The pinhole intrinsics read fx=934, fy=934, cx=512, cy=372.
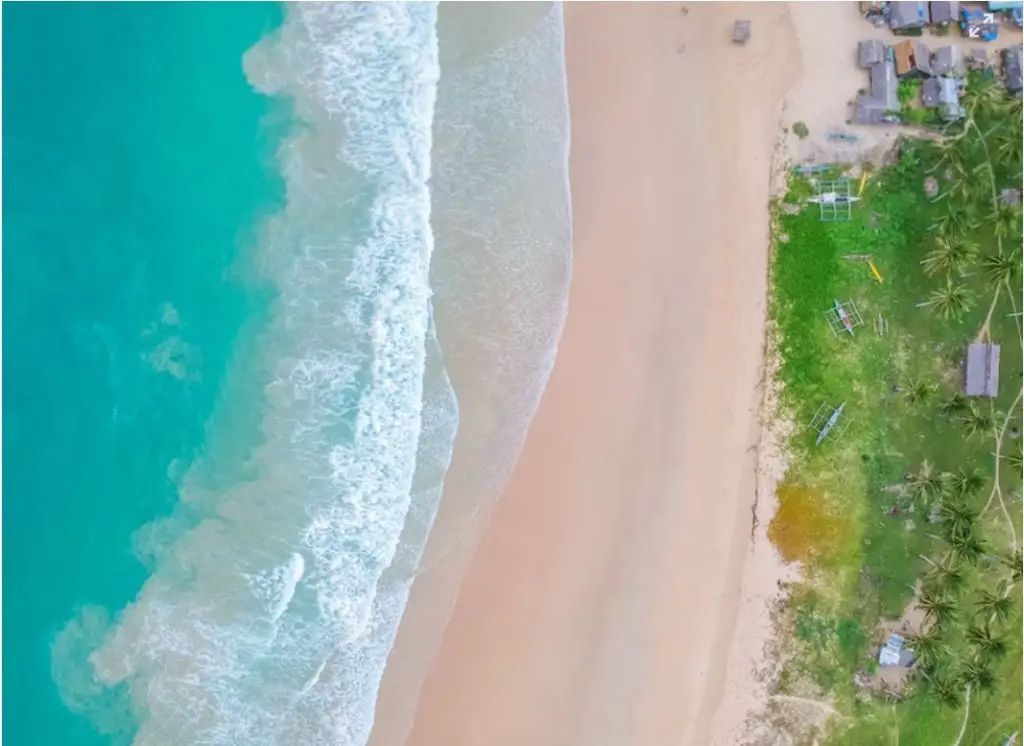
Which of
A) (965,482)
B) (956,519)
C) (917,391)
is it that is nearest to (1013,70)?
(917,391)

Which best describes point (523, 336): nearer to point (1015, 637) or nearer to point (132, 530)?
point (132, 530)

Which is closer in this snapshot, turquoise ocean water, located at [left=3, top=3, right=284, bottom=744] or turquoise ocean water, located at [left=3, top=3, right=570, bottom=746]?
turquoise ocean water, located at [left=3, top=3, right=570, bottom=746]

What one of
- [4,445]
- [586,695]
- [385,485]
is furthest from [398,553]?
[4,445]

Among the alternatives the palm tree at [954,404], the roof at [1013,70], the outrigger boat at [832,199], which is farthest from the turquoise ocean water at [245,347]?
the roof at [1013,70]

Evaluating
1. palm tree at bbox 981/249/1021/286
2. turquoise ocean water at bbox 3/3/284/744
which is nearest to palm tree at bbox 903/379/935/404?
palm tree at bbox 981/249/1021/286

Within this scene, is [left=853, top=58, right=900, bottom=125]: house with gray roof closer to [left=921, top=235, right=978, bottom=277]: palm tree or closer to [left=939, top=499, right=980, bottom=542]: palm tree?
[left=921, top=235, right=978, bottom=277]: palm tree

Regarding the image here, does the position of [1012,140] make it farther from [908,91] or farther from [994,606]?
[994,606]

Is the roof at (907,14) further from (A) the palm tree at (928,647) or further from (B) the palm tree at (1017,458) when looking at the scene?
(A) the palm tree at (928,647)
